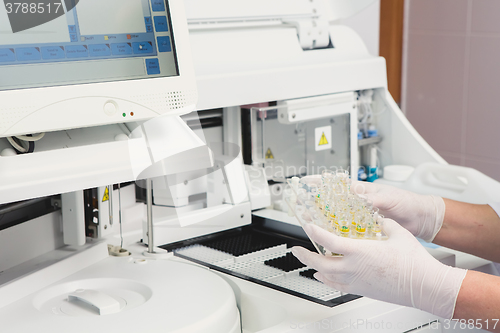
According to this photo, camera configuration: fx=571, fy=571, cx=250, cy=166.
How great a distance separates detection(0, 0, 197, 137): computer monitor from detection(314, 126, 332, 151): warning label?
679mm

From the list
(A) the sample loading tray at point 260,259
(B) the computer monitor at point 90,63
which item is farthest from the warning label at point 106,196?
(B) the computer monitor at point 90,63

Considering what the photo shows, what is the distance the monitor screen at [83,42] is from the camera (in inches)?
35.0

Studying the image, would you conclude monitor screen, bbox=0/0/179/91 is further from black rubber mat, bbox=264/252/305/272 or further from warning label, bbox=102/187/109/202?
black rubber mat, bbox=264/252/305/272

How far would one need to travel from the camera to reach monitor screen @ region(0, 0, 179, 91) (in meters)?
0.89

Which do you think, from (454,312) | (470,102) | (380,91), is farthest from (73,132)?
(470,102)

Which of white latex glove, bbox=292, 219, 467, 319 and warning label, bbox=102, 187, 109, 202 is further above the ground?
warning label, bbox=102, 187, 109, 202

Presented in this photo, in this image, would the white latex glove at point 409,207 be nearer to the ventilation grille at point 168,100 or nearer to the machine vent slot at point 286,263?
the machine vent slot at point 286,263

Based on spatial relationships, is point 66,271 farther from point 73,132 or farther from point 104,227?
point 73,132

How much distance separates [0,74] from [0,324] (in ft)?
1.33
